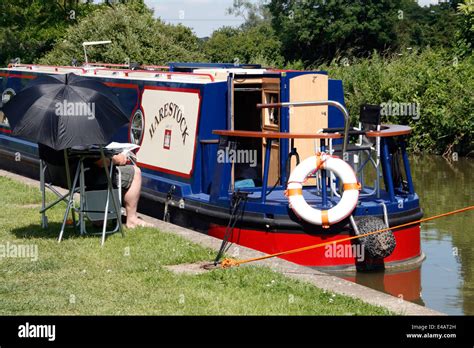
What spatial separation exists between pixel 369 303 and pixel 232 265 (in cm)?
159

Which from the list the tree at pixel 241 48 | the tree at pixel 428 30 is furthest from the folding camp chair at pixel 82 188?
the tree at pixel 428 30

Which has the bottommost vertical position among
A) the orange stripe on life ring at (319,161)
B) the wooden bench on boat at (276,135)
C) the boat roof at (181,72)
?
the orange stripe on life ring at (319,161)

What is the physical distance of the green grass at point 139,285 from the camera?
713 centimetres

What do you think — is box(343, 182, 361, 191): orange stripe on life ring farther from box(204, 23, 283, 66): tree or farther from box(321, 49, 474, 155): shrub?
box(204, 23, 283, 66): tree

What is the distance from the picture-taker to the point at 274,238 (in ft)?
33.7

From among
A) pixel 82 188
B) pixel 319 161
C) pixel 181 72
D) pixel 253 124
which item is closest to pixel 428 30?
pixel 181 72

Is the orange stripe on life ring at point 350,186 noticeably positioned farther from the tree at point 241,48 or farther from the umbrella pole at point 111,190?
the tree at point 241,48

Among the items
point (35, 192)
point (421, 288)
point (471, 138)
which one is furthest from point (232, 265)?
point (471, 138)

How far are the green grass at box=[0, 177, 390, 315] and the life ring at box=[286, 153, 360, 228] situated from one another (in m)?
1.29

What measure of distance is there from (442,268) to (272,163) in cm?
247

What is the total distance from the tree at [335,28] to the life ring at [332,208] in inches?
1917

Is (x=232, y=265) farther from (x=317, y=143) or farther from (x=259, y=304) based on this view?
(x=317, y=143)

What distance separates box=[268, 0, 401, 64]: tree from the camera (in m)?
58.5
